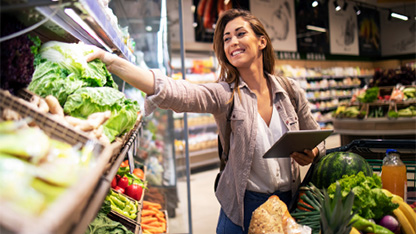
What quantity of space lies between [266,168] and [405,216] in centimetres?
72

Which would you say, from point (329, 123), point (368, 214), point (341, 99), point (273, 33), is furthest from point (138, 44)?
point (341, 99)

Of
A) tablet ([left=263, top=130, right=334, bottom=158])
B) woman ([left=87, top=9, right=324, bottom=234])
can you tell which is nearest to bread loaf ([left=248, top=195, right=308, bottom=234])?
tablet ([left=263, top=130, right=334, bottom=158])

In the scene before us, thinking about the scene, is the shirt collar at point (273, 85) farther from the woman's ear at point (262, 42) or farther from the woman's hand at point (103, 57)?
the woman's hand at point (103, 57)

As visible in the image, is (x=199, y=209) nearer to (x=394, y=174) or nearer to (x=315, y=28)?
(x=394, y=174)

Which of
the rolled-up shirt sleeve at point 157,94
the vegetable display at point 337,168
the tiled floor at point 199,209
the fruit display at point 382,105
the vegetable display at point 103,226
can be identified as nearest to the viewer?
the rolled-up shirt sleeve at point 157,94

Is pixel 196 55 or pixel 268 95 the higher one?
pixel 196 55

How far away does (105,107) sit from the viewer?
131cm

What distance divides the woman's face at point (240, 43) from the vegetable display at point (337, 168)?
730 millimetres

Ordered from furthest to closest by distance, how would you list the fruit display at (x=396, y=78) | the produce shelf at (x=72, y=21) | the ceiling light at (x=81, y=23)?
the fruit display at (x=396, y=78)
the ceiling light at (x=81, y=23)
the produce shelf at (x=72, y=21)

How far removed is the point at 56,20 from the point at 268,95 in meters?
1.37

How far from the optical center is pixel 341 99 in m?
13.5

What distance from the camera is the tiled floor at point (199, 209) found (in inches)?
154

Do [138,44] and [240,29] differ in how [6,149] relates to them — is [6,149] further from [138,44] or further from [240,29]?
[138,44]

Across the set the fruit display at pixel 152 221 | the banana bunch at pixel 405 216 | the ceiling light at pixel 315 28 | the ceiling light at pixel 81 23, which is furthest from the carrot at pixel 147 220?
the ceiling light at pixel 315 28
